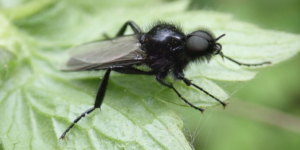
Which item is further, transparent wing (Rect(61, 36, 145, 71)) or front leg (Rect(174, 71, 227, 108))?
transparent wing (Rect(61, 36, 145, 71))

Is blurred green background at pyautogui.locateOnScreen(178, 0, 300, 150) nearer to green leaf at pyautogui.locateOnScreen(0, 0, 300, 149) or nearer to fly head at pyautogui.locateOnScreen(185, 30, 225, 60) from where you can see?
green leaf at pyautogui.locateOnScreen(0, 0, 300, 149)

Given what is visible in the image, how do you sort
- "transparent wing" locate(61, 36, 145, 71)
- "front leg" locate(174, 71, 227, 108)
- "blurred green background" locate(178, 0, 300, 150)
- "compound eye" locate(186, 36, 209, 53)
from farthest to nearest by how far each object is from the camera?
"blurred green background" locate(178, 0, 300, 150) → "transparent wing" locate(61, 36, 145, 71) → "compound eye" locate(186, 36, 209, 53) → "front leg" locate(174, 71, 227, 108)

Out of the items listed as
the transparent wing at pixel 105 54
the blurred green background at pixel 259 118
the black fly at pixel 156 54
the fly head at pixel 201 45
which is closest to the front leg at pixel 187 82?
the black fly at pixel 156 54

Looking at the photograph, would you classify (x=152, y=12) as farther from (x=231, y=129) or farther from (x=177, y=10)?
(x=231, y=129)

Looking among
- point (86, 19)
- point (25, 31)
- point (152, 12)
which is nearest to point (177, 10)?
point (152, 12)

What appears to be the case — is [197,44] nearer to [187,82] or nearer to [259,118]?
[187,82]

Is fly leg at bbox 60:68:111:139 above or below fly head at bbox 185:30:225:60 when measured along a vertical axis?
below

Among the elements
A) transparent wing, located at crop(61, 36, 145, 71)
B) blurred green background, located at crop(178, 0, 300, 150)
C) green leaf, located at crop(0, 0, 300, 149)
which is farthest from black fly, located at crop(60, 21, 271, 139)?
blurred green background, located at crop(178, 0, 300, 150)
